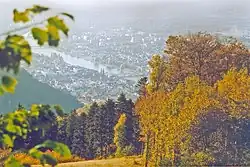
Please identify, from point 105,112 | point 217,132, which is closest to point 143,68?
point 105,112

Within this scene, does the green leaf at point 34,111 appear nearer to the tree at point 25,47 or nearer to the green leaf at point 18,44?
the tree at point 25,47

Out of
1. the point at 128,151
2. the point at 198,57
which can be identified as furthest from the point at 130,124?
the point at 198,57

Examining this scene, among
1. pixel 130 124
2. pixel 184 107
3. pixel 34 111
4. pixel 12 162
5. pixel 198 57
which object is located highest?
pixel 34 111

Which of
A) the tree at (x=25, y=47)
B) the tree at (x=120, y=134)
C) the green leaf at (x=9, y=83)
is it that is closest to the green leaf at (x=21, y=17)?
the tree at (x=25, y=47)

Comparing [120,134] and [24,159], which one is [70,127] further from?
[24,159]

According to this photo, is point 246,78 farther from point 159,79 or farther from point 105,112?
point 105,112

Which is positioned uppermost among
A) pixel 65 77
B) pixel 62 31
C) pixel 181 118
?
pixel 62 31

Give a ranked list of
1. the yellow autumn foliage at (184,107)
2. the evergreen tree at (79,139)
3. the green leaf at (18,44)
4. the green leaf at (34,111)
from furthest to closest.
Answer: the evergreen tree at (79,139), the yellow autumn foliage at (184,107), the green leaf at (34,111), the green leaf at (18,44)

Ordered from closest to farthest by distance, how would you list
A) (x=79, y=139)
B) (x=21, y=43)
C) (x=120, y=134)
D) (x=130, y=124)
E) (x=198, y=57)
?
(x=21, y=43)
(x=198, y=57)
(x=120, y=134)
(x=130, y=124)
(x=79, y=139)

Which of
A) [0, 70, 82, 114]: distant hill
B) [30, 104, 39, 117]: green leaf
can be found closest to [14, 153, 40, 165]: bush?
[30, 104, 39, 117]: green leaf
